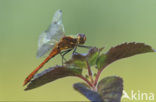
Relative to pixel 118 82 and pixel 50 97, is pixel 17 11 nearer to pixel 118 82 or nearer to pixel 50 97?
pixel 50 97

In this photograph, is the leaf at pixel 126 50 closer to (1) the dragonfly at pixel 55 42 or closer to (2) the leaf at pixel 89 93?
(2) the leaf at pixel 89 93

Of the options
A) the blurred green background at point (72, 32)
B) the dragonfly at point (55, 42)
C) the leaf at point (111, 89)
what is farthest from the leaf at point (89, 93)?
the blurred green background at point (72, 32)

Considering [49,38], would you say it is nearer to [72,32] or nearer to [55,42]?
[55,42]

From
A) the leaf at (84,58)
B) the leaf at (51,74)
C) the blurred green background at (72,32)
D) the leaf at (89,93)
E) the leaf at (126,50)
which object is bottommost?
the leaf at (89,93)

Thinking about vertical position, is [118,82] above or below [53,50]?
below

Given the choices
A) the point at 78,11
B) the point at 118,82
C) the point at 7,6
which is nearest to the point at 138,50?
the point at 118,82

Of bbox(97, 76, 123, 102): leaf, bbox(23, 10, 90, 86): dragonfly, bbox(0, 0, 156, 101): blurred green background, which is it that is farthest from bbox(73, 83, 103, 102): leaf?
bbox(0, 0, 156, 101): blurred green background
